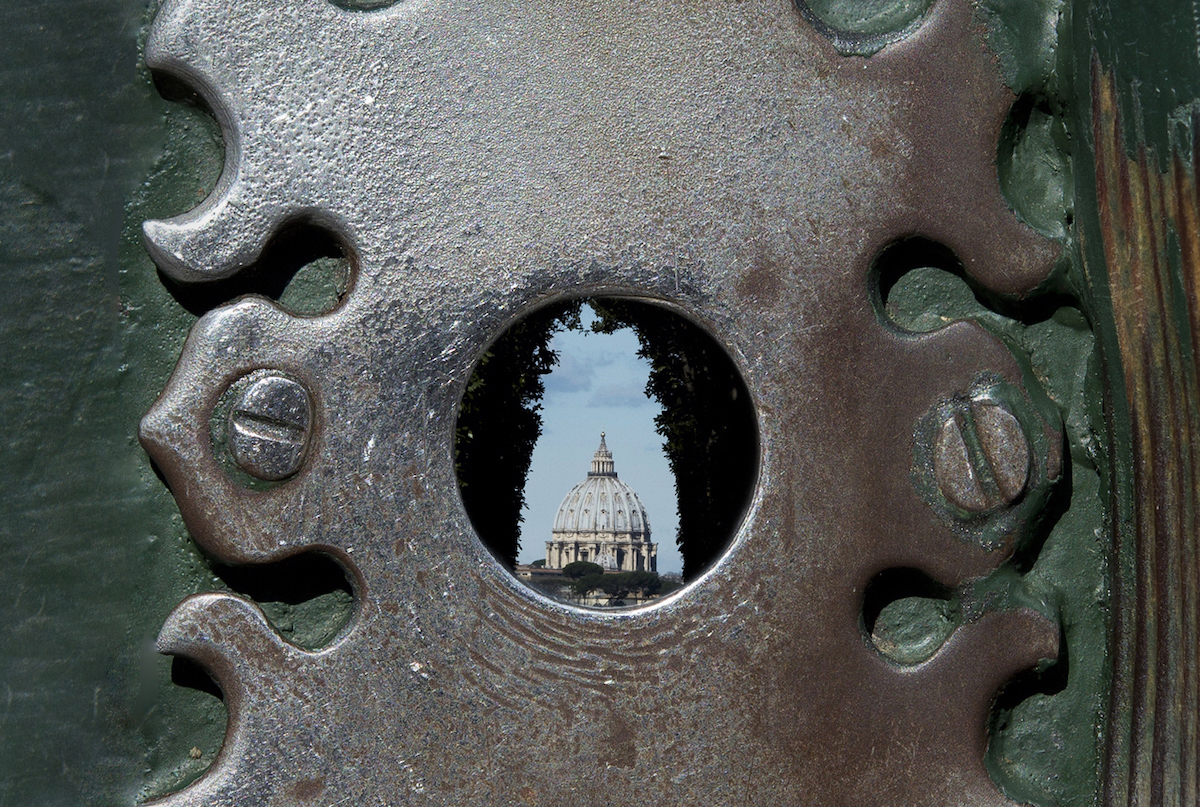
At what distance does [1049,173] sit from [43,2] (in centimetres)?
87

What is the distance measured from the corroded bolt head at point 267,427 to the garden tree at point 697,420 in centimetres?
34


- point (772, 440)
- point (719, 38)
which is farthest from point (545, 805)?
point (719, 38)

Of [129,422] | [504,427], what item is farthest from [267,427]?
[504,427]

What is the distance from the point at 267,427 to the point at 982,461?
0.56 metres

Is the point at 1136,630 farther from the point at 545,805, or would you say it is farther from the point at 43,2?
the point at 43,2

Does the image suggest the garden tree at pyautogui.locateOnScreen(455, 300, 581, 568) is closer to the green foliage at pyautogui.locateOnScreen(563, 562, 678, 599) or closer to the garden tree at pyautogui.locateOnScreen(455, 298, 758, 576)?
the garden tree at pyautogui.locateOnScreen(455, 298, 758, 576)

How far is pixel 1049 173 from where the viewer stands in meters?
0.92

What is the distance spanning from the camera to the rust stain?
851 mm

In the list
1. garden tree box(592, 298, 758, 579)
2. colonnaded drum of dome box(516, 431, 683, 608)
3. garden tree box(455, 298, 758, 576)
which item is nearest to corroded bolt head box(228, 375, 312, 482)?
garden tree box(455, 298, 758, 576)

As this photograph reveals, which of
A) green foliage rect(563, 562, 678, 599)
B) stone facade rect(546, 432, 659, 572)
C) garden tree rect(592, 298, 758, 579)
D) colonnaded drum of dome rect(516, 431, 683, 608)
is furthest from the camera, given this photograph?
stone facade rect(546, 432, 659, 572)

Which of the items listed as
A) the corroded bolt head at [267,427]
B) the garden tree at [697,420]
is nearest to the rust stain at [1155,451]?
the garden tree at [697,420]

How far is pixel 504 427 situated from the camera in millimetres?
1180

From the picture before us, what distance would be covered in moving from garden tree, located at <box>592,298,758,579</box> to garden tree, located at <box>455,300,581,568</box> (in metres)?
0.08

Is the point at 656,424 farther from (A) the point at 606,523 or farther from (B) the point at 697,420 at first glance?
(A) the point at 606,523
